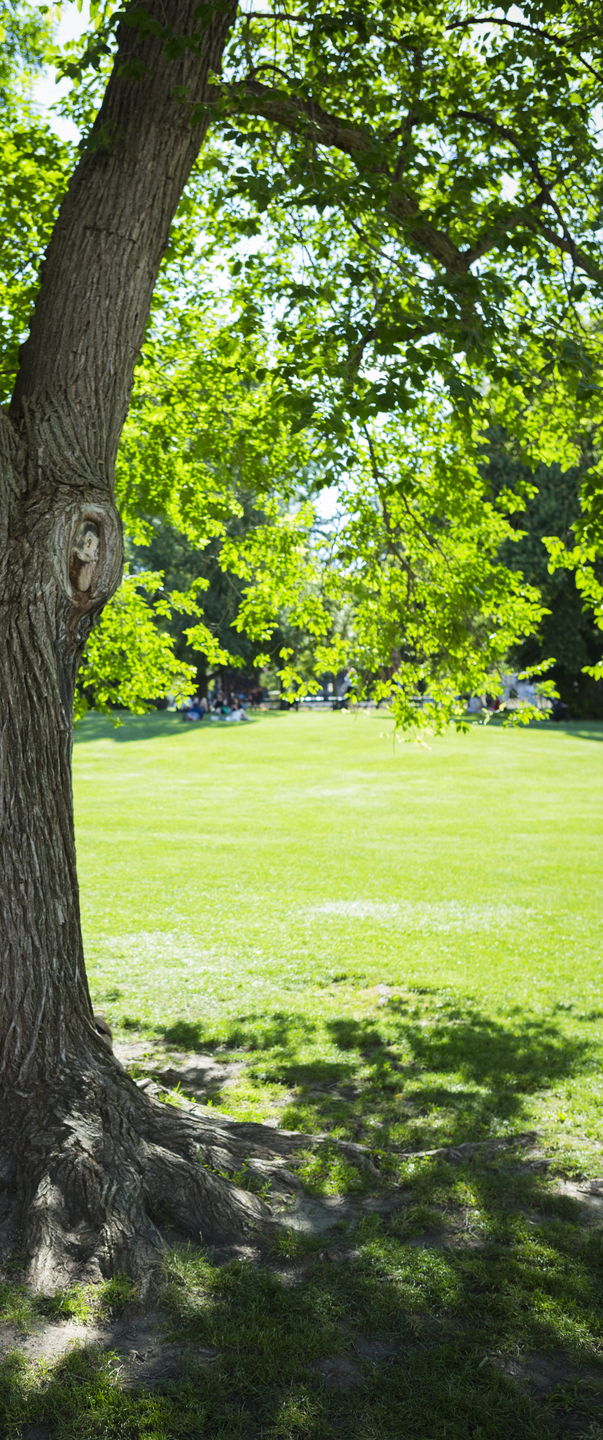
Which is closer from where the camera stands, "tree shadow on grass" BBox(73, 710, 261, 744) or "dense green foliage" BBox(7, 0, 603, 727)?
"dense green foliage" BBox(7, 0, 603, 727)

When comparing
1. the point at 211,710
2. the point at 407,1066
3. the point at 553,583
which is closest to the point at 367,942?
the point at 407,1066

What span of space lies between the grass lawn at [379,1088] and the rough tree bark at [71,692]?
1.06 ft

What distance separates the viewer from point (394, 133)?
6.57 m

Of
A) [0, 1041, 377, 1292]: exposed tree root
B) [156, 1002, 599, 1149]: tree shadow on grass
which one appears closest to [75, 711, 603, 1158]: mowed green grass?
[156, 1002, 599, 1149]: tree shadow on grass

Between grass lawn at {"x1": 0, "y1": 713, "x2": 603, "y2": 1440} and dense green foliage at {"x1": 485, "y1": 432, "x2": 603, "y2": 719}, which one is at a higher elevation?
dense green foliage at {"x1": 485, "y1": 432, "x2": 603, "y2": 719}

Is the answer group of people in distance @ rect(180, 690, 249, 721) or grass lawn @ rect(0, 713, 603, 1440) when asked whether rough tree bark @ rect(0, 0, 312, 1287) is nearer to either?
grass lawn @ rect(0, 713, 603, 1440)

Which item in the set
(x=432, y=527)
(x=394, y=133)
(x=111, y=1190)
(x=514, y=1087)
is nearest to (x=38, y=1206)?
(x=111, y=1190)

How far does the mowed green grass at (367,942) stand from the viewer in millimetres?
7176

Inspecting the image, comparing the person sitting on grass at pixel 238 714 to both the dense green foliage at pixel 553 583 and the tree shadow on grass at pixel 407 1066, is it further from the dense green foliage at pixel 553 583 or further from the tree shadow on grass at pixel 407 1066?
the tree shadow on grass at pixel 407 1066

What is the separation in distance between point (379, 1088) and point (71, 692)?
433 centimetres

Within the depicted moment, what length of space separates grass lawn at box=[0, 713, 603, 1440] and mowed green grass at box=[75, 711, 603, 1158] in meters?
0.04

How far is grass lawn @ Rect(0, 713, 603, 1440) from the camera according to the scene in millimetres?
3289

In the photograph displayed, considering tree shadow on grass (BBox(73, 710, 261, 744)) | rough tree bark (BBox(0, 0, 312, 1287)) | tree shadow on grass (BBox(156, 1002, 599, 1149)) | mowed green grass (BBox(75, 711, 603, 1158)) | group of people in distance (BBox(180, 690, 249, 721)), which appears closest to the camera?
rough tree bark (BBox(0, 0, 312, 1287))

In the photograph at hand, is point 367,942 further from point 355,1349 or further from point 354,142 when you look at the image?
point 354,142
